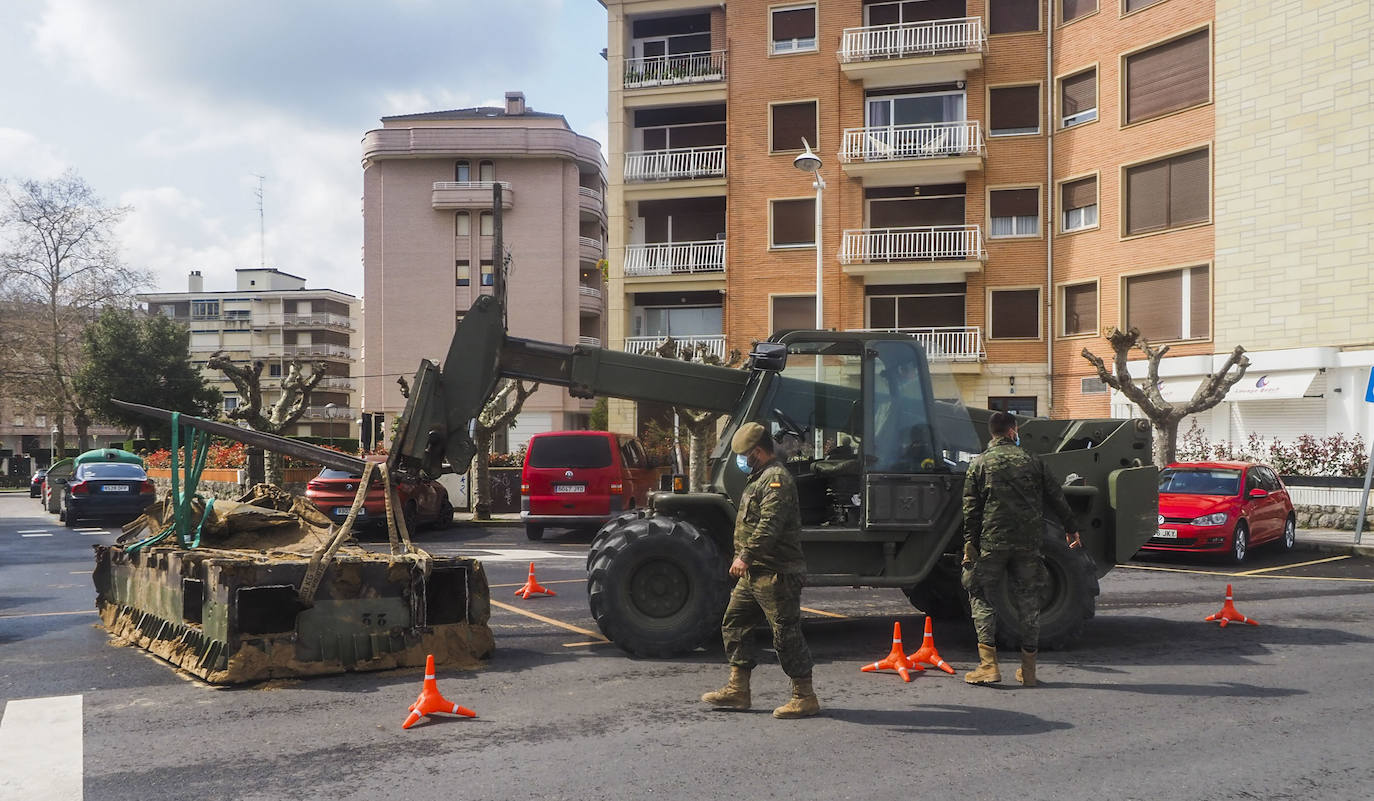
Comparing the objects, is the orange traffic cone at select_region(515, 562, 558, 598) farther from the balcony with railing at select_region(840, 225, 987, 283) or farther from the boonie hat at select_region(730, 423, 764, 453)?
the balcony with railing at select_region(840, 225, 987, 283)

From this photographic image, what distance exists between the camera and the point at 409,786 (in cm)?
520

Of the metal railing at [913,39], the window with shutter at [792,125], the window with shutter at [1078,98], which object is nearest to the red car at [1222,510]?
the window with shutter at [1078,98]

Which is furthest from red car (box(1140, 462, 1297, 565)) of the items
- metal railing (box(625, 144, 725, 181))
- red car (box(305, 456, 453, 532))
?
metal railing (box(625, 144, 725, 181))

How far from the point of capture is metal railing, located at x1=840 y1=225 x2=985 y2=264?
3089cm

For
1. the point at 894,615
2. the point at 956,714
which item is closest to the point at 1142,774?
the point at 956,714

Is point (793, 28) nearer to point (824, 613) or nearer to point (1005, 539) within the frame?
point (824, 613)

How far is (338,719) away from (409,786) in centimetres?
154

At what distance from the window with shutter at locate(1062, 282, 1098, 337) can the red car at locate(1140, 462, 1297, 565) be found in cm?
1210

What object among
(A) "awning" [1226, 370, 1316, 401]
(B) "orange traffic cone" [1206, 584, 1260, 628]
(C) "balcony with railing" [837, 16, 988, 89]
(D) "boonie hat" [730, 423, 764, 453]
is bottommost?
(B) "orange traffic cone" [1206, 584, 1260, 628]

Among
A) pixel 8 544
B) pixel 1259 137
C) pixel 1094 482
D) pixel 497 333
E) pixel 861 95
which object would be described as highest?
pixel 861 95

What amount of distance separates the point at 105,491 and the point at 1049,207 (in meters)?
26.2

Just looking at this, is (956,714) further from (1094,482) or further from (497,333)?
(497,333)

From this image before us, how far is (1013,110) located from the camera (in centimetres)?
3119

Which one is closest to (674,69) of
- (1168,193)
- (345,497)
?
(1168,193)
